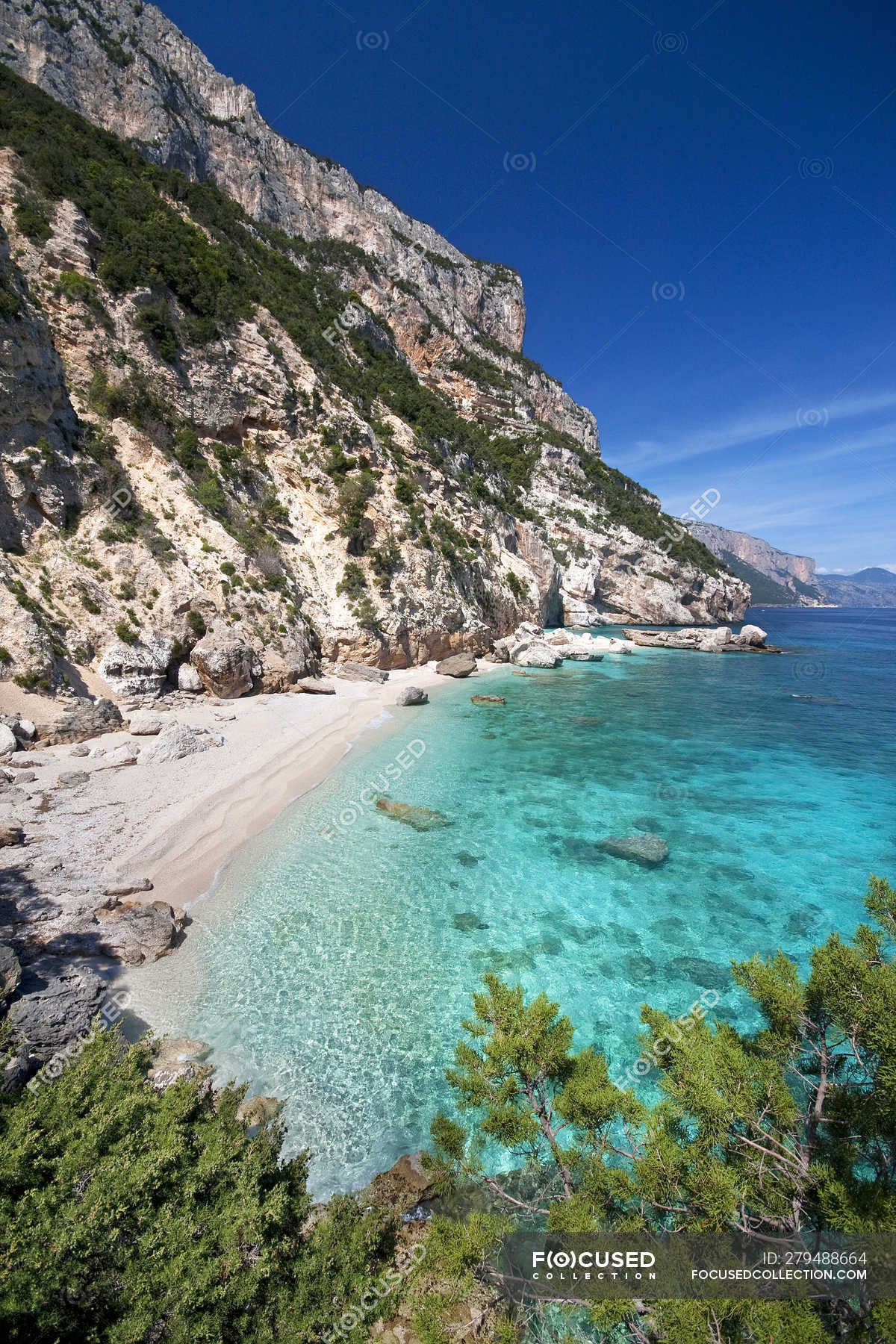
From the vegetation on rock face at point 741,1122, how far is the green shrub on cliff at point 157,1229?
1197 millimetres

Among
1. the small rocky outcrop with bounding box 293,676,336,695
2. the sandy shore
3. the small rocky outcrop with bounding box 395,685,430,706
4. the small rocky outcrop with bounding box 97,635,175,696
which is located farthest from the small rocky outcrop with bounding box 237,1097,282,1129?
the small rocky outcrop with bounding box 395,685,430,706

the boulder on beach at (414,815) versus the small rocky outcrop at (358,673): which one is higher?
the small rocky outcrop at (358,673)

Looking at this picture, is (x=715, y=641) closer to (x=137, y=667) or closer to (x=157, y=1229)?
(x=137, y=667)

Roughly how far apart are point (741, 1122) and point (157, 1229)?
404cm

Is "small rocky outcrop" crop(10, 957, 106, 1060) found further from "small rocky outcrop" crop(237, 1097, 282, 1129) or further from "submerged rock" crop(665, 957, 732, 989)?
"submerged rock" crop(665, 957, 732, 989)

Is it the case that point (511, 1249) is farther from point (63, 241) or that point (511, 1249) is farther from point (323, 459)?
point (63, 241)

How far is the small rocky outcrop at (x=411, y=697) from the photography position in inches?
947

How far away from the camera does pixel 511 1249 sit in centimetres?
378

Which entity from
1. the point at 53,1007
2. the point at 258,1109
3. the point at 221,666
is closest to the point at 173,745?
the point at 221,666

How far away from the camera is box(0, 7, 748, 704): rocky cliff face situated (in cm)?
1836

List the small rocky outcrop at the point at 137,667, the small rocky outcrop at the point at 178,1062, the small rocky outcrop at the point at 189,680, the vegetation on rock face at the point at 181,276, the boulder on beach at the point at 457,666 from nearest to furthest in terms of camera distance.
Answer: the small rocky outcrop at the point at 178,1062 → the small rocky outcrop at the point at 137,667 → the small rocky outcrop at the point at 189,680 → the vegetation on rock face at the point at 181,276 → the boulder on beach at the point at 457,666

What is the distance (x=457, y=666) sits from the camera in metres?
31.4

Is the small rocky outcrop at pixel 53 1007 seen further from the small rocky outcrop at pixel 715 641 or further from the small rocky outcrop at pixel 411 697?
the small rocky outcrop at pixel 715 641

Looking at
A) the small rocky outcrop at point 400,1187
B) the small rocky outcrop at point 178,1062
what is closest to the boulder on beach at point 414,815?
the small rocky outcrop at point 178,1062
